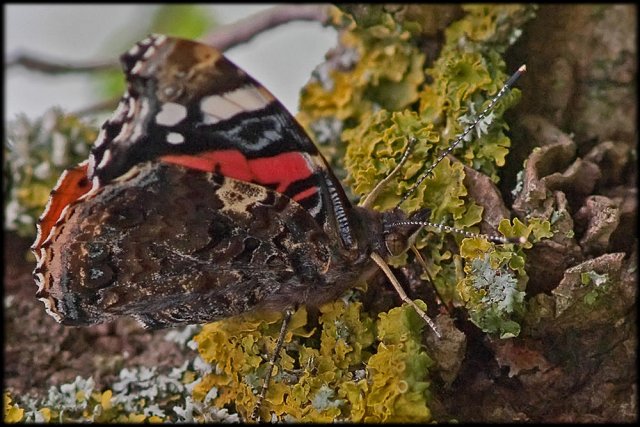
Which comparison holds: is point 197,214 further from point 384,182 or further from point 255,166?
point 384,182

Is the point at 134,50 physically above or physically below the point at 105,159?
above

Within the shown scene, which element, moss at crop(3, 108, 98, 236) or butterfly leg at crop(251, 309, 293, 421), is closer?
butterfly leg at crop(251, 309, 293, 421)

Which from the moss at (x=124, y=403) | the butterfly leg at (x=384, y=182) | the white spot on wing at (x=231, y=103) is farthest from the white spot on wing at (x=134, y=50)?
the moss at (x=124, y=403)

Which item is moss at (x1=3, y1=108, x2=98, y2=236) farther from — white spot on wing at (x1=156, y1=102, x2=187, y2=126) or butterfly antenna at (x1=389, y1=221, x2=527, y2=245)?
butterfly antenna at (x1=389, y1=221, x2=527, y2=245)

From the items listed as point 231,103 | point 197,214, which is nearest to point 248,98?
point 231,103

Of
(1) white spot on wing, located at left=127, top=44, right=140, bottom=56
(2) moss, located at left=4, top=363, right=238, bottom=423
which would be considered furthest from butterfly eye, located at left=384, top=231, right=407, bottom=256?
(1) white spot on wing, located at left=127, top=44, right=140, bottom=56

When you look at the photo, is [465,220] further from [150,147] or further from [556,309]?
[150,147]

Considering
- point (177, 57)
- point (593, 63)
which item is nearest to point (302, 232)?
point (177, 57)
